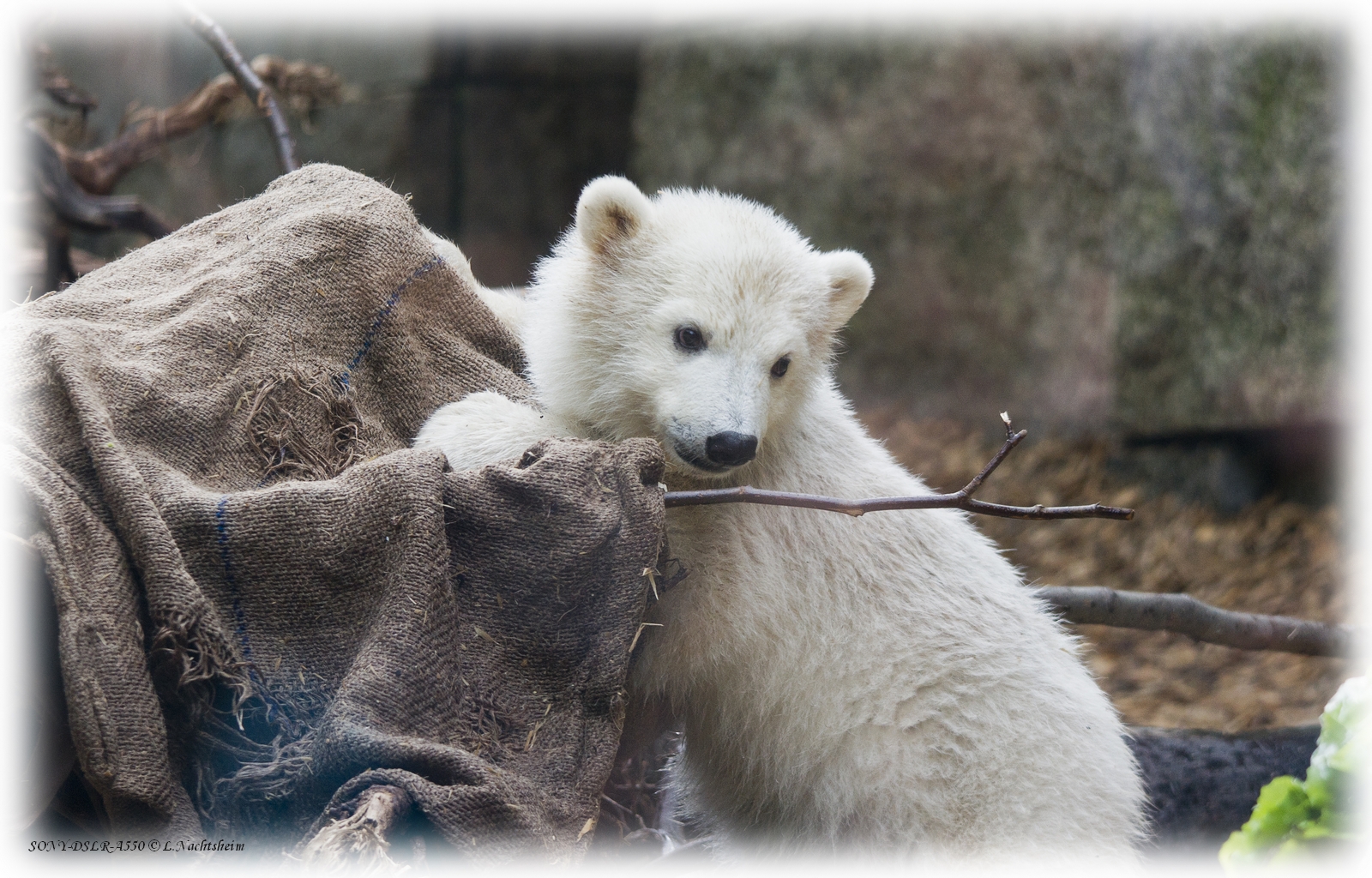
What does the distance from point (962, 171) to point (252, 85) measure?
5.02 metres

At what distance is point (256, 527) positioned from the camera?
6.50 ft

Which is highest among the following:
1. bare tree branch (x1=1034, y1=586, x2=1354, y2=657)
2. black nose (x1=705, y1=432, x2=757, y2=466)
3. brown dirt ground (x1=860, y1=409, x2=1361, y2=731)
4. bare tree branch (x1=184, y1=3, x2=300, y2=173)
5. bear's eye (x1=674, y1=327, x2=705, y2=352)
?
bare tree branch (x1=184, y1=3, x2=300, y2=173)

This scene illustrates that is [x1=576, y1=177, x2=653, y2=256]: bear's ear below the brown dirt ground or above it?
above

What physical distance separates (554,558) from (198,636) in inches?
25.9

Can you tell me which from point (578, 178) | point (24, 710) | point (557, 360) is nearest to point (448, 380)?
point (557, 360)

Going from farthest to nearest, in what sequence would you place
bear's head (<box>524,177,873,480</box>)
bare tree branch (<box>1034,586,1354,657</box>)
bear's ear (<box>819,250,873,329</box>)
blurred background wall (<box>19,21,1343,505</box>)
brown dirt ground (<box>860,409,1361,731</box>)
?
blurred background wall (<box>19,21,1343,505</box>) < brown dirt ground (<box>860,409,1361,731</box>) < bare tree branch (<box>1034,586,1354,657</box>) < bear's ear (<box>819,250,873,329</box>) < bear's head (<box>524,177,873,480</box>)

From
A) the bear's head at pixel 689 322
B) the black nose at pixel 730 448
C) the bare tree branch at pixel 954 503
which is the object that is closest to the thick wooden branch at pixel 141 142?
the bear's head at pixel 689 322

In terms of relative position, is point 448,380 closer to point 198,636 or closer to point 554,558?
point 554,558

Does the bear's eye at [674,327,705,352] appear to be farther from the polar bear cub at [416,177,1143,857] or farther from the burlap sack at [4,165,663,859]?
the burlap sack at [4,165,663,859]

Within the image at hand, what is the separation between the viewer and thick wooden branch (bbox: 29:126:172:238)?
4633 millimetres

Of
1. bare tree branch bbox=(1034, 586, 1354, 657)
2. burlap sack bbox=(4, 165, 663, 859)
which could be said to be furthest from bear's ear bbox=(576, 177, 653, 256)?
bare tree branch bbox=(1034, 586, 1354, 657)

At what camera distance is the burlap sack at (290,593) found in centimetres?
183

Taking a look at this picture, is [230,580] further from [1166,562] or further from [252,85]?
[1166,562]

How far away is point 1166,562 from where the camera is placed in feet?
21.9
